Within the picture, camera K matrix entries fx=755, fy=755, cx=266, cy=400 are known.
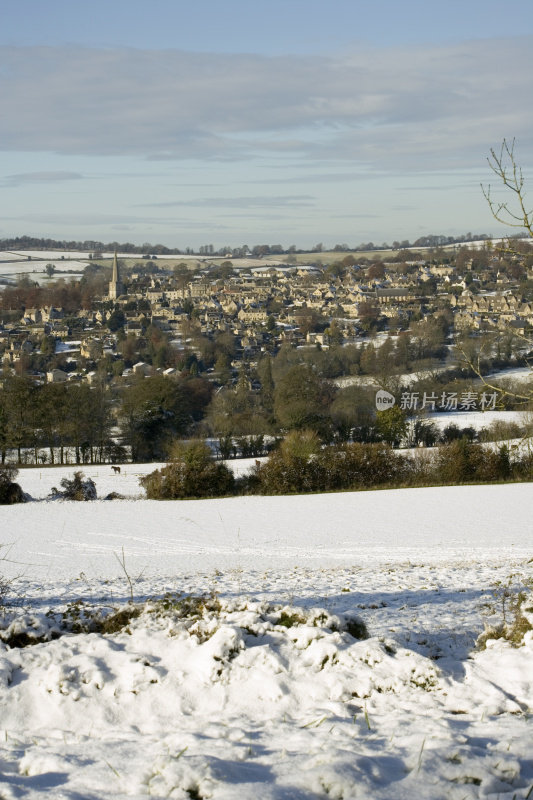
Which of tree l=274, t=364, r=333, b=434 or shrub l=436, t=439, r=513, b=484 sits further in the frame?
tree l=274, t=364, r=333, b=434

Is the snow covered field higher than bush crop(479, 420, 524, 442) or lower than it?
higher

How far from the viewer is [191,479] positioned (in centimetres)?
3238

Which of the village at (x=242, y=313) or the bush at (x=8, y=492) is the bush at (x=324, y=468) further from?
the village at (x=242, y=313)

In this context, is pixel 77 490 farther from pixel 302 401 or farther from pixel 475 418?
pixel 475 418

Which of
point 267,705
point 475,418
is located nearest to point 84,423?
point 475,418

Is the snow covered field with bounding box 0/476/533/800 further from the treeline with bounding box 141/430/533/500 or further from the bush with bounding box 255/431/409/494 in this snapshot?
the bush with bounding box 255/431/409/494

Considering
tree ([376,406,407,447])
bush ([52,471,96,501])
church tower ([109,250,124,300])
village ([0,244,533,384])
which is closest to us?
bush ([52,471,96,501])

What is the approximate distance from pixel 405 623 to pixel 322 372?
71.8 m

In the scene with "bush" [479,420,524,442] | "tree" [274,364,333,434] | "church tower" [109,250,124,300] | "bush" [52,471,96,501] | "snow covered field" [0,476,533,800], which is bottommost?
"bush" [52,471,96,501]

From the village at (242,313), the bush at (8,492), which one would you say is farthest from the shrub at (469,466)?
the village at (242,313)

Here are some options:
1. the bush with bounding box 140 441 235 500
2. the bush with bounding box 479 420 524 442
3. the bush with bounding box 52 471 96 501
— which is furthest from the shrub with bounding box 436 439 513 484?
the bush with bounding box 52 471 96 501

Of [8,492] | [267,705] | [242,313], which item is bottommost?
[8,492]

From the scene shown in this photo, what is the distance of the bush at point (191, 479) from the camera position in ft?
106

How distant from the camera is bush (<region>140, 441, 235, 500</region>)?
1273 inches
